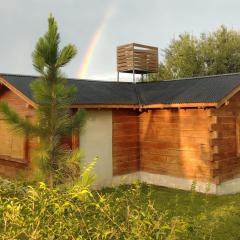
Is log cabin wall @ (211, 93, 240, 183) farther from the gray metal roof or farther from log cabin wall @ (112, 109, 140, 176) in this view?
log cabin wall @ (112, 109, 140, 176)

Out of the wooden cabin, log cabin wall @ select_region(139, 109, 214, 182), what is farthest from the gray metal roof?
log cabin wall @ select_region(139, 109, 214, 182)

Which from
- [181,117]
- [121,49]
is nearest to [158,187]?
[181,117]

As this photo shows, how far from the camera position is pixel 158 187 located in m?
13.9

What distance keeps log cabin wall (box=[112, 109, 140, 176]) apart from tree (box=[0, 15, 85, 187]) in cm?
734

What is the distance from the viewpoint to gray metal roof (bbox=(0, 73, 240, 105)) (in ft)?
41.4

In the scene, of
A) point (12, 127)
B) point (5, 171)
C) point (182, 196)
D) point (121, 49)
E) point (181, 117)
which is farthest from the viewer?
point (121, 49)

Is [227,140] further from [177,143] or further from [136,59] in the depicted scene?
[136,59]

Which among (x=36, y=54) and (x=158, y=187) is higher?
(x=36, y=54)

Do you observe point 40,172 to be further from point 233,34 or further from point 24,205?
point 233,34

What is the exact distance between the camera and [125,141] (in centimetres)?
1436

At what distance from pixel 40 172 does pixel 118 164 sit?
8.01 m

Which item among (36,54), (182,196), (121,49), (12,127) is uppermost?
(121,49)

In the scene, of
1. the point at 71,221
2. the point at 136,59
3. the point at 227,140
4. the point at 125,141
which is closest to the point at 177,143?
the point at 227,140

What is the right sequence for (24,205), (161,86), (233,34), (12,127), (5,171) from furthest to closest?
(233,34) → (161,86) → (5,171) → (12,127) → (24,205)
